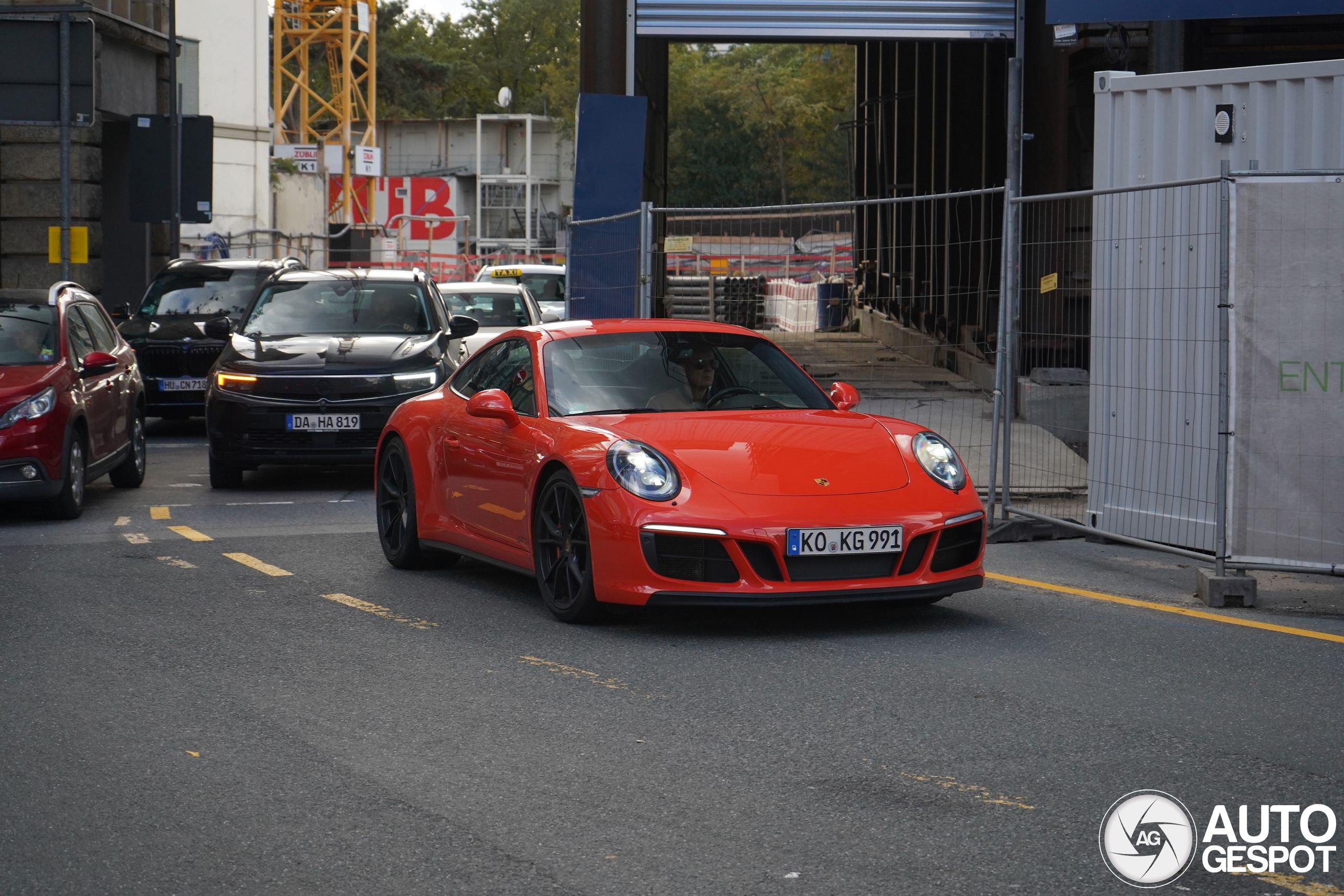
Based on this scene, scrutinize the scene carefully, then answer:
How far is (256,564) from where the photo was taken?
9.53 meters

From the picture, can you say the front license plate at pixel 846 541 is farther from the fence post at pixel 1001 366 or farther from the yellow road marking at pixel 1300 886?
the fence post at pixel 1001 366

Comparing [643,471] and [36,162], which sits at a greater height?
[36,162]

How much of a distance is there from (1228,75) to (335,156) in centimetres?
5798

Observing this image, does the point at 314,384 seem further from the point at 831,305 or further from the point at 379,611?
the point at 379,611

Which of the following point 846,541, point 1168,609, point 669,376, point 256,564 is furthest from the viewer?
point 256,564

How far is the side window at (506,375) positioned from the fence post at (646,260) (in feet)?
12.3

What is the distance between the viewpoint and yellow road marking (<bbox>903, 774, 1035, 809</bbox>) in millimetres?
4691

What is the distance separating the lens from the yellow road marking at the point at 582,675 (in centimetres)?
617

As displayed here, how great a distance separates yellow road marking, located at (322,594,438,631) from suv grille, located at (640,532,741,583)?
46.4 inches

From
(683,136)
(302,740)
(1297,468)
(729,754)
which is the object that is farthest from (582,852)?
(683,136)

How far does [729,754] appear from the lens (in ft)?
17.2

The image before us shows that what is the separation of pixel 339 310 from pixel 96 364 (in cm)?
231

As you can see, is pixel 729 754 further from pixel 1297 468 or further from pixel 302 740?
pixel 1297 468

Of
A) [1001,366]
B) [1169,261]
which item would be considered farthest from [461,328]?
[1169,261]
